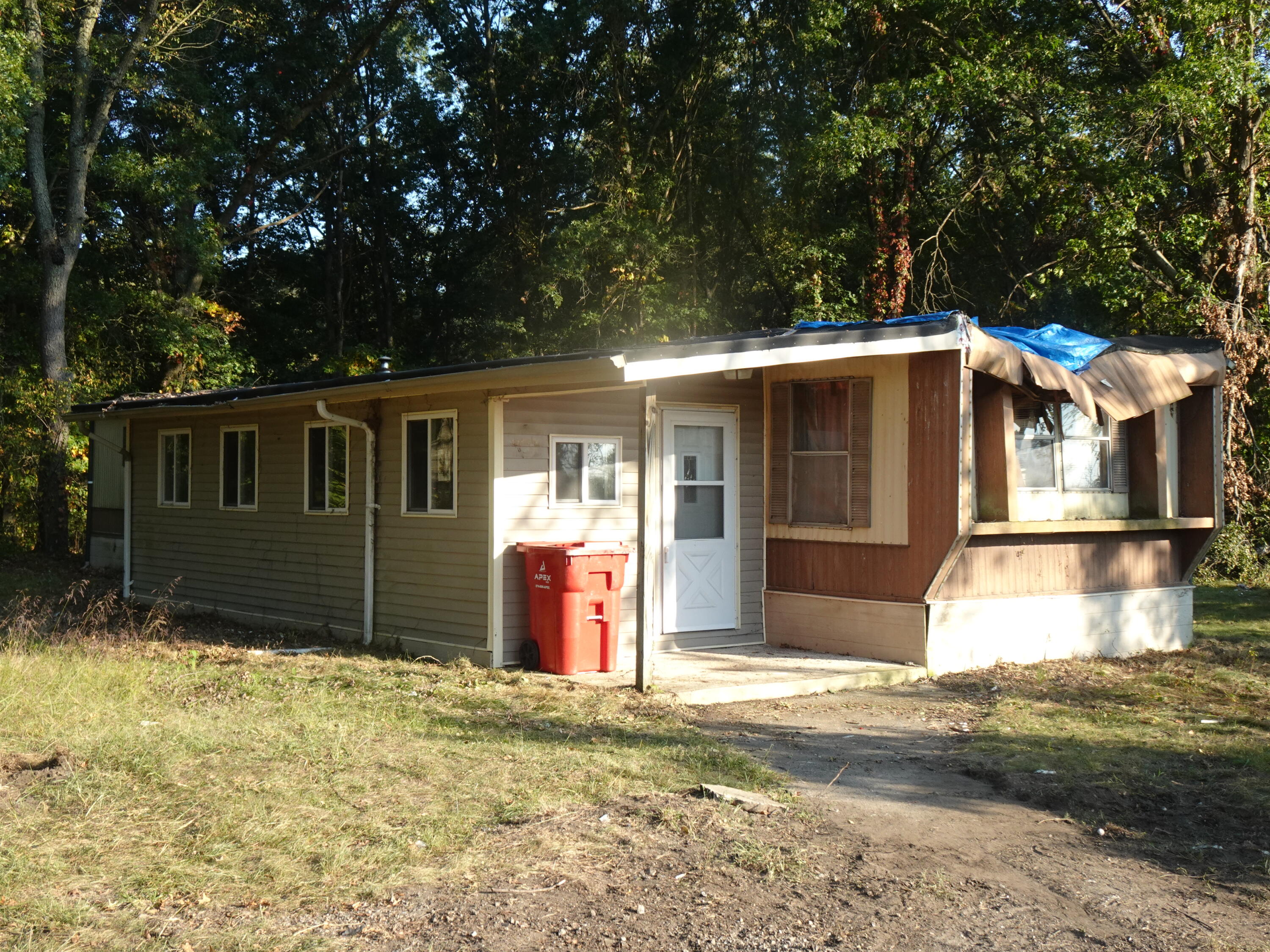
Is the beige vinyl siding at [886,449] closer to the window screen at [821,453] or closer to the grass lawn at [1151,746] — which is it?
the window screen at [821,453]

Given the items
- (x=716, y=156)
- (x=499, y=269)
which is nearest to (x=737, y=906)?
(x=716, y=156)

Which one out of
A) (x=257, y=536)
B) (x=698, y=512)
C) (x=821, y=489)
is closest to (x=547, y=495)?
(x=698, y=512)

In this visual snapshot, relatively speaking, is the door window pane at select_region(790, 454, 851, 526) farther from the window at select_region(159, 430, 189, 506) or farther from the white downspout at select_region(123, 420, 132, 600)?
the white downspout at select_region(123, 420, 132, 600)

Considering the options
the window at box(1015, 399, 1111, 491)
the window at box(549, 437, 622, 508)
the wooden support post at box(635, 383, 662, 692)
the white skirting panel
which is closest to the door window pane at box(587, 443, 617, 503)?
the window at box(549, 437, 622, 508)

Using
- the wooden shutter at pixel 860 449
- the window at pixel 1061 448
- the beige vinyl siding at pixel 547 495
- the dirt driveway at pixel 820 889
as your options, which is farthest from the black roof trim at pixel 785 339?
the dirt driveway at pixel 820 889

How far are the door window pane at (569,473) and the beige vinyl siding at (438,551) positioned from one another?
2.27ft

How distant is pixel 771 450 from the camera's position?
11.4 m

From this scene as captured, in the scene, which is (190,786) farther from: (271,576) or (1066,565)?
(1066,565)

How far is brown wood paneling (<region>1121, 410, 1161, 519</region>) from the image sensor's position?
39.2 feet

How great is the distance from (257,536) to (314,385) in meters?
2.76

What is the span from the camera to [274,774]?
6363 millimetres

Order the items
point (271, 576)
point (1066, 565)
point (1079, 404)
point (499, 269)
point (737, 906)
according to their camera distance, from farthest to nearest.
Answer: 1. point (499, 269)
2. point (271, 576)
3. point (1066, 565)
4. point (1079, 404)
5. point (737, 906)

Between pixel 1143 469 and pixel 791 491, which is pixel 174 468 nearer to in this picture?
pixel 791 491

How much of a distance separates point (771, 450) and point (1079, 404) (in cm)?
292
